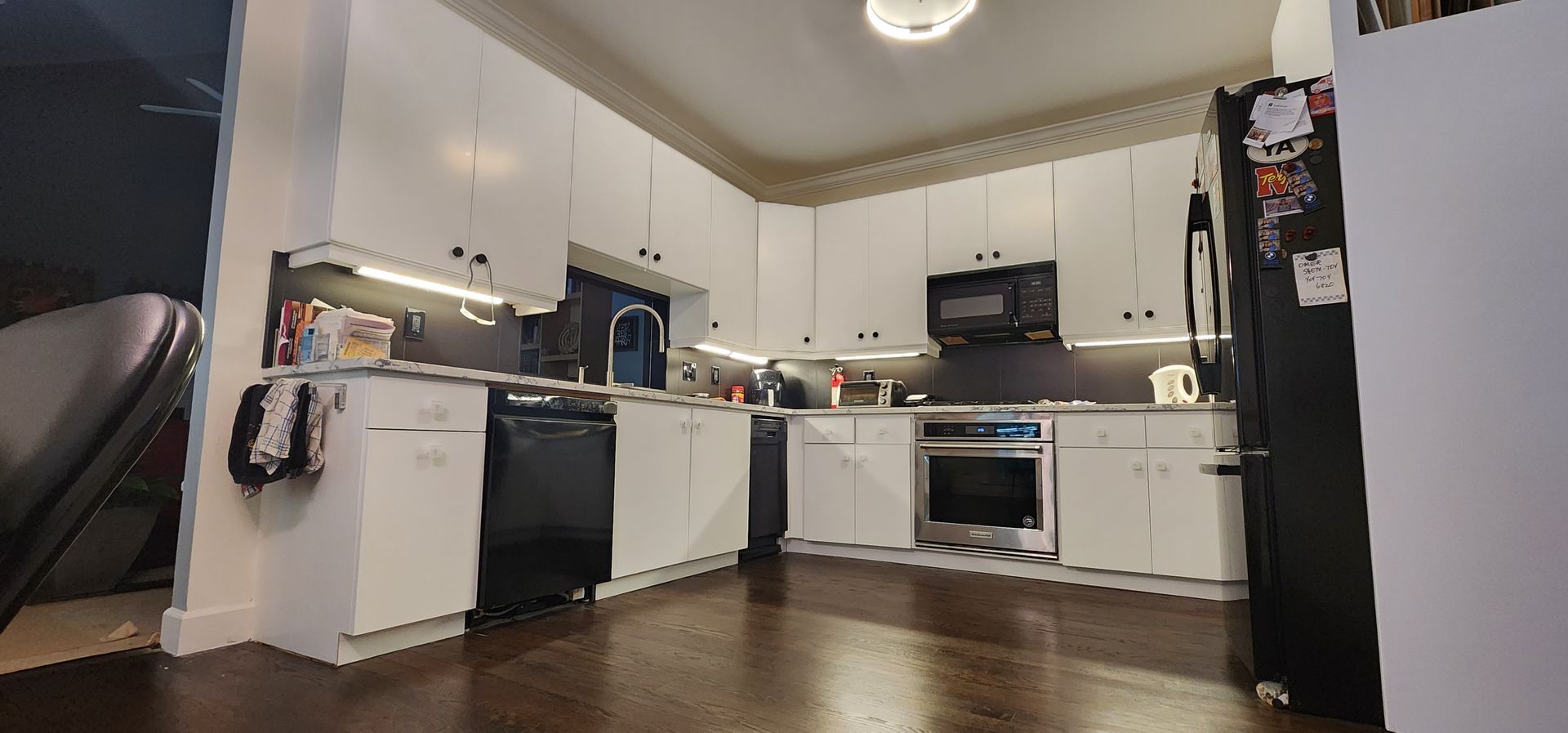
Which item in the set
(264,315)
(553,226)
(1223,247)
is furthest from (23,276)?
(1223,247)

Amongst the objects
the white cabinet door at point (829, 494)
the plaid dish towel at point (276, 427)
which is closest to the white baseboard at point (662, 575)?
the white cabinet door at point (829, 494)

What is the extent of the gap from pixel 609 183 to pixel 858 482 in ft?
6.76

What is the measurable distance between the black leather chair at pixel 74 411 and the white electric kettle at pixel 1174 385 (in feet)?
11.7

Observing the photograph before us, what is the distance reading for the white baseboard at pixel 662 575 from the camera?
2.71m

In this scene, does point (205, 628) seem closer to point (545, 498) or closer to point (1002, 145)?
point (545, 498)

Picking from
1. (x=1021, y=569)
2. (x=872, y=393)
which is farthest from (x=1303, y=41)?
(x=872, y=393)

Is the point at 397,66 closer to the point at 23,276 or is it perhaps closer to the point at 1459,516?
Result: the point at 23,276

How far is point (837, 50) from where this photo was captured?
335 cm

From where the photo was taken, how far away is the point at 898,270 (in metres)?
4.13

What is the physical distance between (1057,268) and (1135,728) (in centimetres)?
266

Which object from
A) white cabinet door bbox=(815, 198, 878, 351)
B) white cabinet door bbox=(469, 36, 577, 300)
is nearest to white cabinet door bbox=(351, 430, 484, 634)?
white cabinet door bbox=(469, 36, 577, 300)

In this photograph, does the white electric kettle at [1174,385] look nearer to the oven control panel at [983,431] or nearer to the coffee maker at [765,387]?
the oven control panel at [983,431]

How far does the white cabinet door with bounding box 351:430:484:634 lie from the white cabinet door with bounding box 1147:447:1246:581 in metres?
2.82

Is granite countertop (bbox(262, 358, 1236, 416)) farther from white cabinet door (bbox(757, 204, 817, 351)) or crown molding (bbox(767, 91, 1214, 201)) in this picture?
crown molding (bbox(767, 91, 1214, 201))
